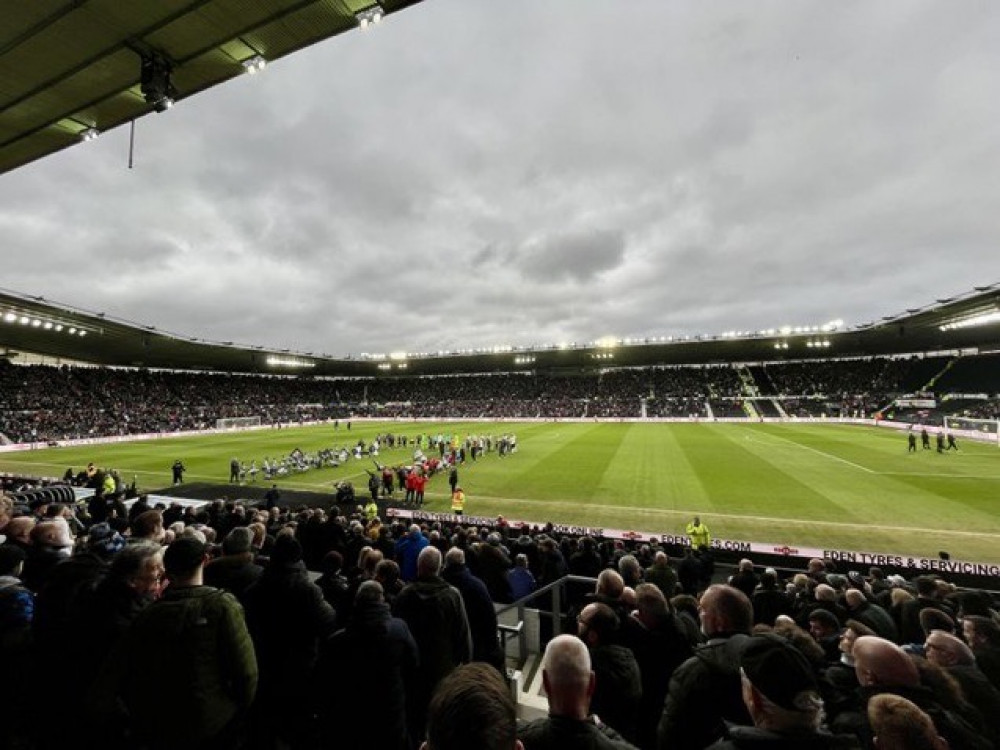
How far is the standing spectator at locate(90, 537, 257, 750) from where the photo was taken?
2.64 m

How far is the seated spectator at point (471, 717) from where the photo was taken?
4.25 feet

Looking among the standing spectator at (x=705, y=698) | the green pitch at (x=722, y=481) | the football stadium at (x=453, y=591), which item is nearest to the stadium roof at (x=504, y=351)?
the green pitch at (x=722, y=481)

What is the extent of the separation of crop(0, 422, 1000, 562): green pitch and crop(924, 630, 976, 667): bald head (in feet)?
37.8

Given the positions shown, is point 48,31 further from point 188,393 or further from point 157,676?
point 188,393

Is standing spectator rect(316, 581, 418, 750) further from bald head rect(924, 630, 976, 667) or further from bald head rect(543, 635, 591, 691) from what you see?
bald head rect(924, 630, 976, 667)

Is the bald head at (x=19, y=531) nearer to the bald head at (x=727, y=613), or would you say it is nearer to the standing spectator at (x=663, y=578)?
the bald head at (x=727, y=613)

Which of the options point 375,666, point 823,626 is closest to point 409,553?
point 375,666

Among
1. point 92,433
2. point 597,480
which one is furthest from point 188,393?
point 597,480

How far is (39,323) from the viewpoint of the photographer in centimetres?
4088

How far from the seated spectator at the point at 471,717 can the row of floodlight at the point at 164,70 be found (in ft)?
29.6

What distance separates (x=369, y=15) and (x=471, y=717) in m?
9.16

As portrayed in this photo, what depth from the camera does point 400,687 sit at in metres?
3.21

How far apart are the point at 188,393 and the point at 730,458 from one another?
229 ft

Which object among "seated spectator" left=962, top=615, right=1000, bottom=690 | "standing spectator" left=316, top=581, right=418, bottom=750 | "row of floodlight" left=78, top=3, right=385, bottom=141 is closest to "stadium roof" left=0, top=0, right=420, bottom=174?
"row of floodlight" left=78, top=3, right=385, bottom=141
